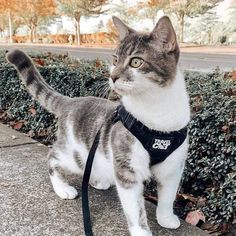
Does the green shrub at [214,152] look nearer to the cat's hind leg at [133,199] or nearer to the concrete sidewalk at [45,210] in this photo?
the concrete sidewalk at [45,210]

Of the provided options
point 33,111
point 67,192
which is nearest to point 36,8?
point 33,111

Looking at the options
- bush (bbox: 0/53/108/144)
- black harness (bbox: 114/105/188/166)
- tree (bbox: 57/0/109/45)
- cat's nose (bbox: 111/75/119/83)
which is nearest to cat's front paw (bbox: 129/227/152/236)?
black harness (bbox: 114/105/188/166)

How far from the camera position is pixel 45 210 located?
8.82ft

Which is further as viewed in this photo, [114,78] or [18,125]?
[18,125]

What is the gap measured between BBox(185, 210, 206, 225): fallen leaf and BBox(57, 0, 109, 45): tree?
3058 centimetres

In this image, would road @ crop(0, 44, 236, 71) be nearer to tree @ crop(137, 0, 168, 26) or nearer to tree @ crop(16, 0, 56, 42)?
tree @ crop(137, 0, 168, 26)

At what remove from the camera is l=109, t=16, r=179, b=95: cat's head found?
2.11m

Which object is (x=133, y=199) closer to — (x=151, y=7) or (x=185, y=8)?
(x=185, y=8)

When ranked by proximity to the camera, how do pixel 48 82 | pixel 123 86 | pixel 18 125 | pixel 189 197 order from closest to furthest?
pixel 123 86 < pixel 189 197 < pixel 48 82 < pixel 18 125

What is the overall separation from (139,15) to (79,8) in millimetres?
6535

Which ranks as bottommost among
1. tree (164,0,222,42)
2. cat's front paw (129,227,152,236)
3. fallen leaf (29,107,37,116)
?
cat's front paw (129,227,152,236)

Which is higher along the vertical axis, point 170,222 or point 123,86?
point 123,86

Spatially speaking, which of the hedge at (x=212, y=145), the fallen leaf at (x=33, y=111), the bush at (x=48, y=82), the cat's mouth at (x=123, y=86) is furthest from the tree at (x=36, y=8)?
the cat's mouth at (x=123, y=86)

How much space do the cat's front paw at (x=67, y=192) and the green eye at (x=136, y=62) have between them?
3.70 feet
